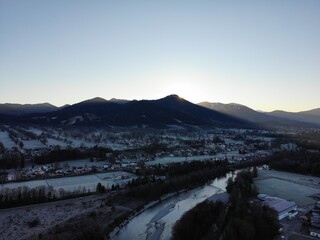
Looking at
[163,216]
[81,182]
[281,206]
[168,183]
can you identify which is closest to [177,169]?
[168,183]

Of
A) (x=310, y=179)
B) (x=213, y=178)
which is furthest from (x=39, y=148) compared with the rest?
(x=310, y=179)

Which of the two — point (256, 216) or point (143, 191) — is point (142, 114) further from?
point (256, 216)

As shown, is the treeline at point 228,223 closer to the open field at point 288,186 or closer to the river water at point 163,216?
the river water at point 163,216

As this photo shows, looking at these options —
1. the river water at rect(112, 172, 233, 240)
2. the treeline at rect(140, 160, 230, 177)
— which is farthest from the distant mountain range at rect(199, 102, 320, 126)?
the river water at rect(112, 172, 233, 240)

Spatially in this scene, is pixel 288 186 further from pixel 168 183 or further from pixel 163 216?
pixel 163 216

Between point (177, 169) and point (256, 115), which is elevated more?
point (256, 115)
